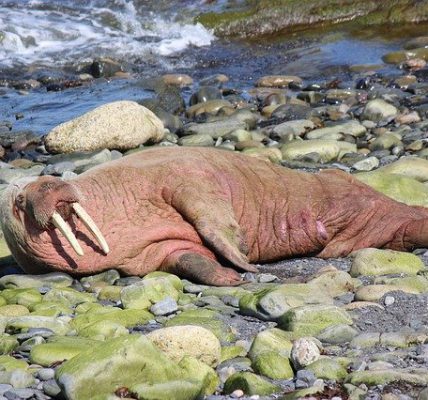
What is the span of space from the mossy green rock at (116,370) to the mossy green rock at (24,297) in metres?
2.27

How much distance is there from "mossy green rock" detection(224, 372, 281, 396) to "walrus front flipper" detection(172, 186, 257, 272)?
117 inches

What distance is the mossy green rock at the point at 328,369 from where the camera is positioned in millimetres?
5562

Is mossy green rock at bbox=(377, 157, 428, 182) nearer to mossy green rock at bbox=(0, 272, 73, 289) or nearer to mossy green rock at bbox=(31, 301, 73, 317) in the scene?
mossy green rock at bbox=(0, 272, 73, 289)

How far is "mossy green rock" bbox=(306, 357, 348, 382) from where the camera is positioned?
18.2 feet

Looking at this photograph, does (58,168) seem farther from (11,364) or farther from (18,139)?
(11,364)

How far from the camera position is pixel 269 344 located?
6.12m

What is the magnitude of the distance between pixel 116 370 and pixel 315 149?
345 inches

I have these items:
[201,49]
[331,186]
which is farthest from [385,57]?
Result: [331,186]

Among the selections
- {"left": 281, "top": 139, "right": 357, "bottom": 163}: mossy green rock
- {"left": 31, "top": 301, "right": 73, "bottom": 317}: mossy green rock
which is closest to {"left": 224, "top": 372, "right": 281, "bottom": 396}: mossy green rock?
{"left": 31, "top": 301, "right": 73, "bottom": 317}: mossy green rock

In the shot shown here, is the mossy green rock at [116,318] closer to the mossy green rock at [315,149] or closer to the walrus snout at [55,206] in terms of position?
the walrus snout at [55,206]

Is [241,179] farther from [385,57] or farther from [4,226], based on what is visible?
[385,57]

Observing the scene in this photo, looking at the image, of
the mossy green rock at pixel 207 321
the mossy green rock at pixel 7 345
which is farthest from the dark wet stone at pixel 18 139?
the mossy green rock at pixel 7 345

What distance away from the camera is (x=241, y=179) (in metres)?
9.29

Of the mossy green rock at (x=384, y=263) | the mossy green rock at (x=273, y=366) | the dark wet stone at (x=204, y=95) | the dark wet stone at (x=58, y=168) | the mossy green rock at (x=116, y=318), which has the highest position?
the mossy green rock at (x=273, y=366)
